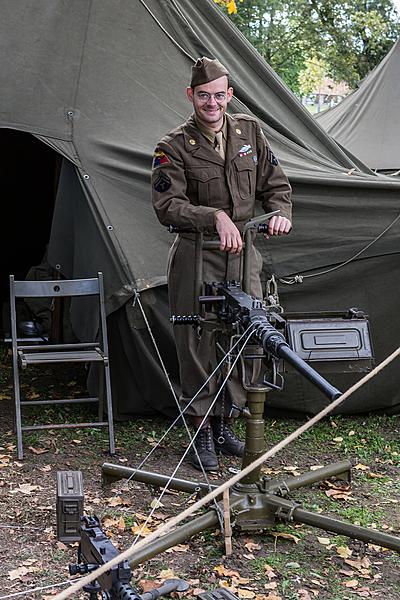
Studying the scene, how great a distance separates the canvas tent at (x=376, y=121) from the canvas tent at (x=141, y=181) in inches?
162

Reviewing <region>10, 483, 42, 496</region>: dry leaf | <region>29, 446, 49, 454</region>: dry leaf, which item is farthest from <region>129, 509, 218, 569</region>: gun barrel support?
<region>29, 446, 49, 454</region>: dry leaf

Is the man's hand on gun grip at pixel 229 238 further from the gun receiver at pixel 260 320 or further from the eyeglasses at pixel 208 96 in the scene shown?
the eyeglasses at pixel 208 96

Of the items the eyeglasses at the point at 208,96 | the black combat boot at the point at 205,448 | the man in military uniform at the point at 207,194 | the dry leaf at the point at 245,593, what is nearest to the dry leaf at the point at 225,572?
the dry leaf at the point at 245,593

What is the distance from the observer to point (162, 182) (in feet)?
15.0

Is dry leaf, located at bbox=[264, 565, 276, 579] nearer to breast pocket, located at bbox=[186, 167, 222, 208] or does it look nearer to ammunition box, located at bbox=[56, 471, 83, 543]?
ammunition box, located at bbox=[56, 471, 83, 543]

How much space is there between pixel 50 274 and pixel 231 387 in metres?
3.11

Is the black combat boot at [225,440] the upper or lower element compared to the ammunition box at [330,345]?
lower

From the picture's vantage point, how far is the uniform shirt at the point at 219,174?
4582 mm

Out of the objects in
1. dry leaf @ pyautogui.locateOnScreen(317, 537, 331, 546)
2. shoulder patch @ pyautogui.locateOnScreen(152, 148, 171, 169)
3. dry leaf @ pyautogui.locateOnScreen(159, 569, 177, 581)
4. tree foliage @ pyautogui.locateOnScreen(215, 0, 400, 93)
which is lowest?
dry leaf @ pyautogui.locateOnScreen(159, 569, 177, 581)

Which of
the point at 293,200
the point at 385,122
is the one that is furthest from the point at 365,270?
the point at 385,122

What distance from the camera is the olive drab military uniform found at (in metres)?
4.60

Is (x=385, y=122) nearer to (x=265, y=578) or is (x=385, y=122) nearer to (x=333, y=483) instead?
(x=333, y=483)

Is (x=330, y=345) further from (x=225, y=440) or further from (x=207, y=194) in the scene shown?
(x=225, y=440)

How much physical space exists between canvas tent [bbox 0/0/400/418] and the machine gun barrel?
62.9 inches
